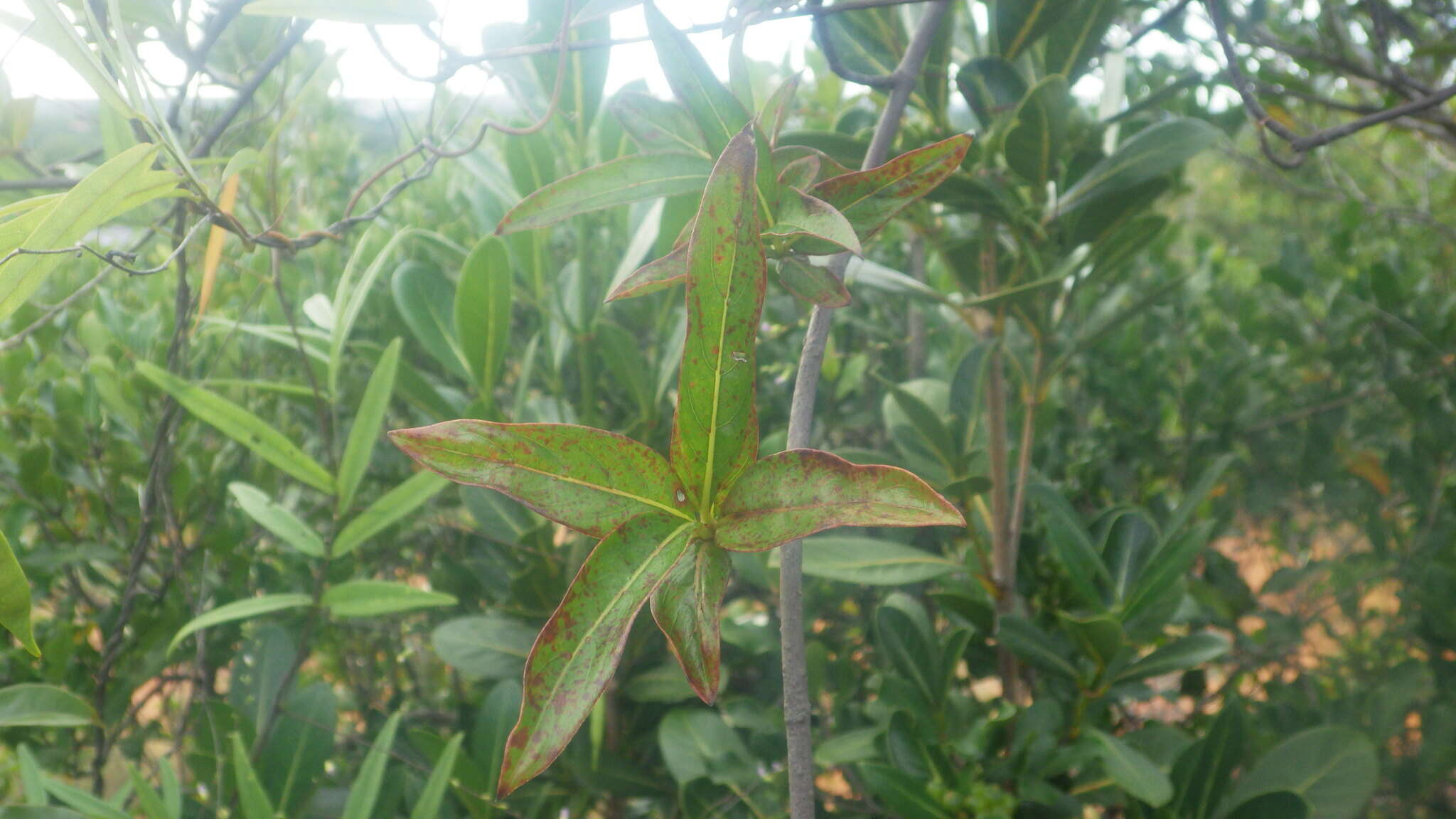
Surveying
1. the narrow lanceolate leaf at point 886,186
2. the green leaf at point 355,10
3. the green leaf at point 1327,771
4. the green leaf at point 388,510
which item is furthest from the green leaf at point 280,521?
the green leaf at point 1327,771

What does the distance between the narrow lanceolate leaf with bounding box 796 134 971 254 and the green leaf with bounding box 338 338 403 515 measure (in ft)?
1.30

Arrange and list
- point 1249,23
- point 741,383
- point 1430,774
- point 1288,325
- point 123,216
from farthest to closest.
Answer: point 1288,325, point 1430,774, point 1249,23, point 123,216, point 741,383

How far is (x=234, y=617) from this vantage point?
0.67 meters

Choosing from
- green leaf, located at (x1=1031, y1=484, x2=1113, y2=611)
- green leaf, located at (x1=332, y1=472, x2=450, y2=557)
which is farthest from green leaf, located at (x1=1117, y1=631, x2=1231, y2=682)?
green leaf, located at (x1=332, y1=472, x2=450, y2=557)

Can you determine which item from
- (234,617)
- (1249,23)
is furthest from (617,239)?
(1249,23)

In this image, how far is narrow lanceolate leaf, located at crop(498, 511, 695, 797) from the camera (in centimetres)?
34

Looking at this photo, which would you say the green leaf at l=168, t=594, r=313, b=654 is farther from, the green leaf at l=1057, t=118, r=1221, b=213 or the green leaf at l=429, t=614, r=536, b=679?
the green leaf at l=1057, t=118, r=1221, b=213

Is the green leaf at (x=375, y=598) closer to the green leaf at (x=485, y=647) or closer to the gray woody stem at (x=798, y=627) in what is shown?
the green leaf at (x=485, y=647)

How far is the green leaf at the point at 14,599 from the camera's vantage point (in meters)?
0.41

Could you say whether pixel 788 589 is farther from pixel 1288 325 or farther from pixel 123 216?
pixel 1288 325

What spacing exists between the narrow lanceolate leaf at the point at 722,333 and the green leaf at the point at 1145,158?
0.47 meters

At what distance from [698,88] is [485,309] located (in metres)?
0.38

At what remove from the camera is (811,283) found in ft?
1.44

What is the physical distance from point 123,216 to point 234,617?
1.35 ft
